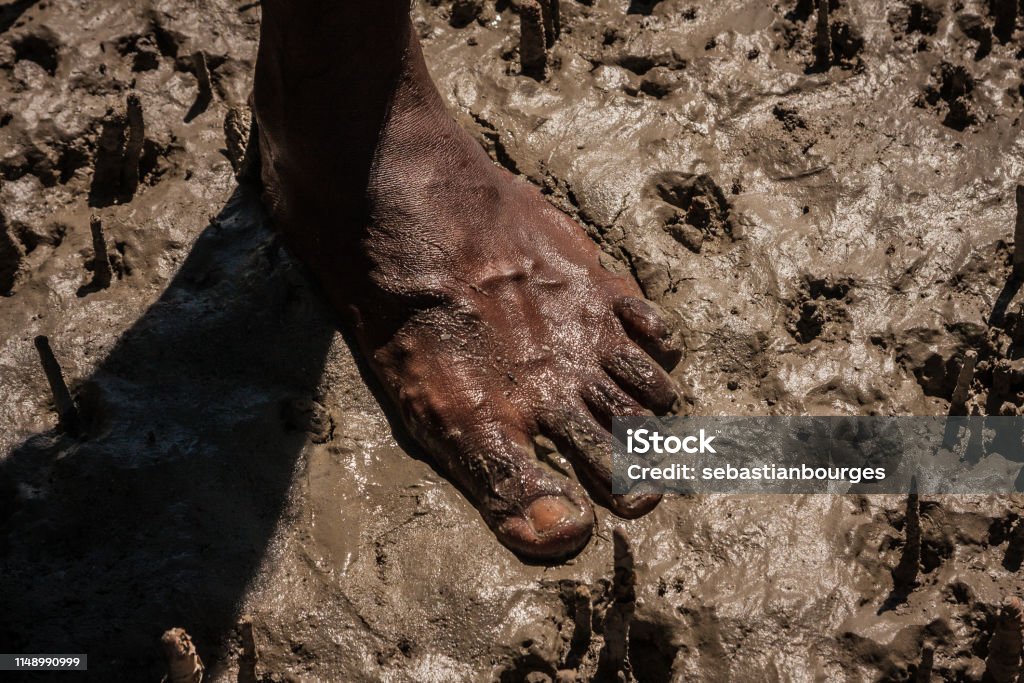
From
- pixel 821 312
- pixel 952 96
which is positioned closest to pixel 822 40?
pixel 952 96

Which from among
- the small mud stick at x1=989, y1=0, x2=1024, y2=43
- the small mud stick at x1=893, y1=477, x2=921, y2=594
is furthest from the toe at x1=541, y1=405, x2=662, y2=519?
the small mud stick at x1=989, y1=0, x2=1024, y2=43

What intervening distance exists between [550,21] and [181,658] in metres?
2.42

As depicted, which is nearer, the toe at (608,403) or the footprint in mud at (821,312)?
the toe at (608,403)

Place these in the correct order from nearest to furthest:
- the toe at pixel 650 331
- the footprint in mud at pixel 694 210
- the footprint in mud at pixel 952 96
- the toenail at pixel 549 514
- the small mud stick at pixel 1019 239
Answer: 1. the toenail at pixel 549 514
2. the toe at pixel 650 331
3. the small mud stick at pixel 1019 239
4. the footprint in mud at pixel 694 210
5. the footprint in mud at pixel 952 96

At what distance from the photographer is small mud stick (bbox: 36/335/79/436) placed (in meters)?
→ 2.76

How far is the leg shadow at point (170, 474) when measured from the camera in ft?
8.18

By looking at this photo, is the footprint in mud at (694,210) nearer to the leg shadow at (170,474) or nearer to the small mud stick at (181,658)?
the leg shadow at (170,474)

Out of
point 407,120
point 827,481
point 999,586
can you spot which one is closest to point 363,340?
point 407,120

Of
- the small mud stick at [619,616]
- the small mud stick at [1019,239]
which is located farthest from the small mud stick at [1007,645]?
the small mud stick at [1019,239]

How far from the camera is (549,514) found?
2.62 meters

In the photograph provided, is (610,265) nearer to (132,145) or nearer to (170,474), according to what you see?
(170,474)

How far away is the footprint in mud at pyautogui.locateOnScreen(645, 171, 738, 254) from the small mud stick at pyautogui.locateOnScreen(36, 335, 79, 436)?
5.68 feet

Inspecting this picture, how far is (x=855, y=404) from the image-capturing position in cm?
293

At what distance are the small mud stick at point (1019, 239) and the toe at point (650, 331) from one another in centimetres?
103
